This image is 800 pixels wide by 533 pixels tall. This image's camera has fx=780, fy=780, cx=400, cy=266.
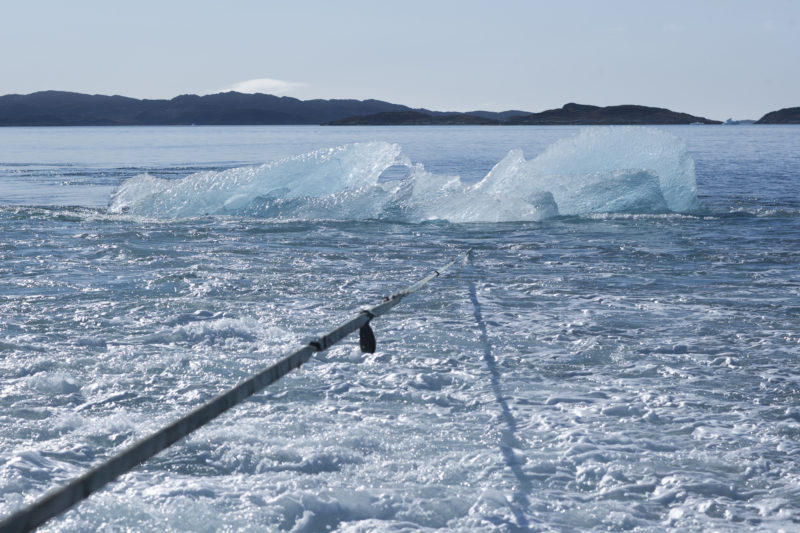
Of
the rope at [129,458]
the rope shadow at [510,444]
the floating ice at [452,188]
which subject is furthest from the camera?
the floating ice at [452,188]

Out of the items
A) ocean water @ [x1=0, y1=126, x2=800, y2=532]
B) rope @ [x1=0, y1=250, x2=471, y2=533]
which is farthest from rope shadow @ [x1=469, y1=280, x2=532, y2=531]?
rope @ [x1=0, y1=250, x2=471, y2=533]

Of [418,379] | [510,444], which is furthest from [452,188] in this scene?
[510,444]

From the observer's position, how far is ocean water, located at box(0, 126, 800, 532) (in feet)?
10.3

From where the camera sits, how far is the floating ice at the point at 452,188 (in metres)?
13.8

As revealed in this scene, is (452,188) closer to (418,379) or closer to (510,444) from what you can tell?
(418,379)

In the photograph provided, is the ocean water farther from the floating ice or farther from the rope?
the floating ice

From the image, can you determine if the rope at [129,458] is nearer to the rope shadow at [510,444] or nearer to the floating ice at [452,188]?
the rope shadow at [510,444]

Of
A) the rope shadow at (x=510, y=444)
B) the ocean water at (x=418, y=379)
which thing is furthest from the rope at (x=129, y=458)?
the rope shadow at (x=510, y=444)

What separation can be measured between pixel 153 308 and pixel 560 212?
9.40 meters

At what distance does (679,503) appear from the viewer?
3.08 m

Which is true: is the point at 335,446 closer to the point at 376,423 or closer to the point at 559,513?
the point at 376,423

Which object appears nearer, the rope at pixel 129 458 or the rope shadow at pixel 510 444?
the rope at pixel 129 458

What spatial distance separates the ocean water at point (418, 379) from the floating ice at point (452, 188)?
2.47m

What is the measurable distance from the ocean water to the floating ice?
2.47 meters
